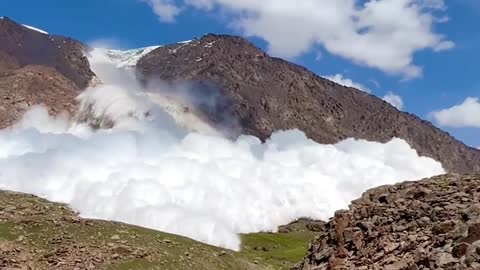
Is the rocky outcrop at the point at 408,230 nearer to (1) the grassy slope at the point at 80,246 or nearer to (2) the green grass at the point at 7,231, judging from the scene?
(1) the grassy slope at the point at 80,246

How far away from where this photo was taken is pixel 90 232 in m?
112

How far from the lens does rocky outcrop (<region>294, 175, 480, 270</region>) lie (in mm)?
32750

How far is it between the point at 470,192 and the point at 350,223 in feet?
26.5

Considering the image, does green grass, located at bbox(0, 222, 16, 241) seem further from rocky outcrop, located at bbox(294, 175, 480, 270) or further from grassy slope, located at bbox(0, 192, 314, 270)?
rocky outcrop, located at bbox(294, 175, 480, 270)

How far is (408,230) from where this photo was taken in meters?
39.8

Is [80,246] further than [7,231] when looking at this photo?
No

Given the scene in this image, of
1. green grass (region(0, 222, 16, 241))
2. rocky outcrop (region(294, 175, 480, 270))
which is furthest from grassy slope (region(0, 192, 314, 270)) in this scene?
rocky outcrop (region(294, 175, 480, 270))

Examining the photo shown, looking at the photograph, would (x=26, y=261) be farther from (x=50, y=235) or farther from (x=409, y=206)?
(x=409, y=206)

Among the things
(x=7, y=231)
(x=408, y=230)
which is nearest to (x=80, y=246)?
(x=7, y=231)

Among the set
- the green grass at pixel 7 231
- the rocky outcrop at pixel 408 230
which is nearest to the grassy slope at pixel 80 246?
the green grass at pixel 7 231

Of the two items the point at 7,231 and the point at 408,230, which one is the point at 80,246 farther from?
the point at 408,230

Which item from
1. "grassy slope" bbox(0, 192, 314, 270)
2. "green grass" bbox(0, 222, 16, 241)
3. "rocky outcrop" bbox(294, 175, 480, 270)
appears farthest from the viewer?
"green grass" bbox(0, 222, 16, 241)

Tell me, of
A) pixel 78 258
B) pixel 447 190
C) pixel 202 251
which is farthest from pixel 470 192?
pixel 202 251

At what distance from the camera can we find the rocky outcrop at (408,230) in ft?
107
